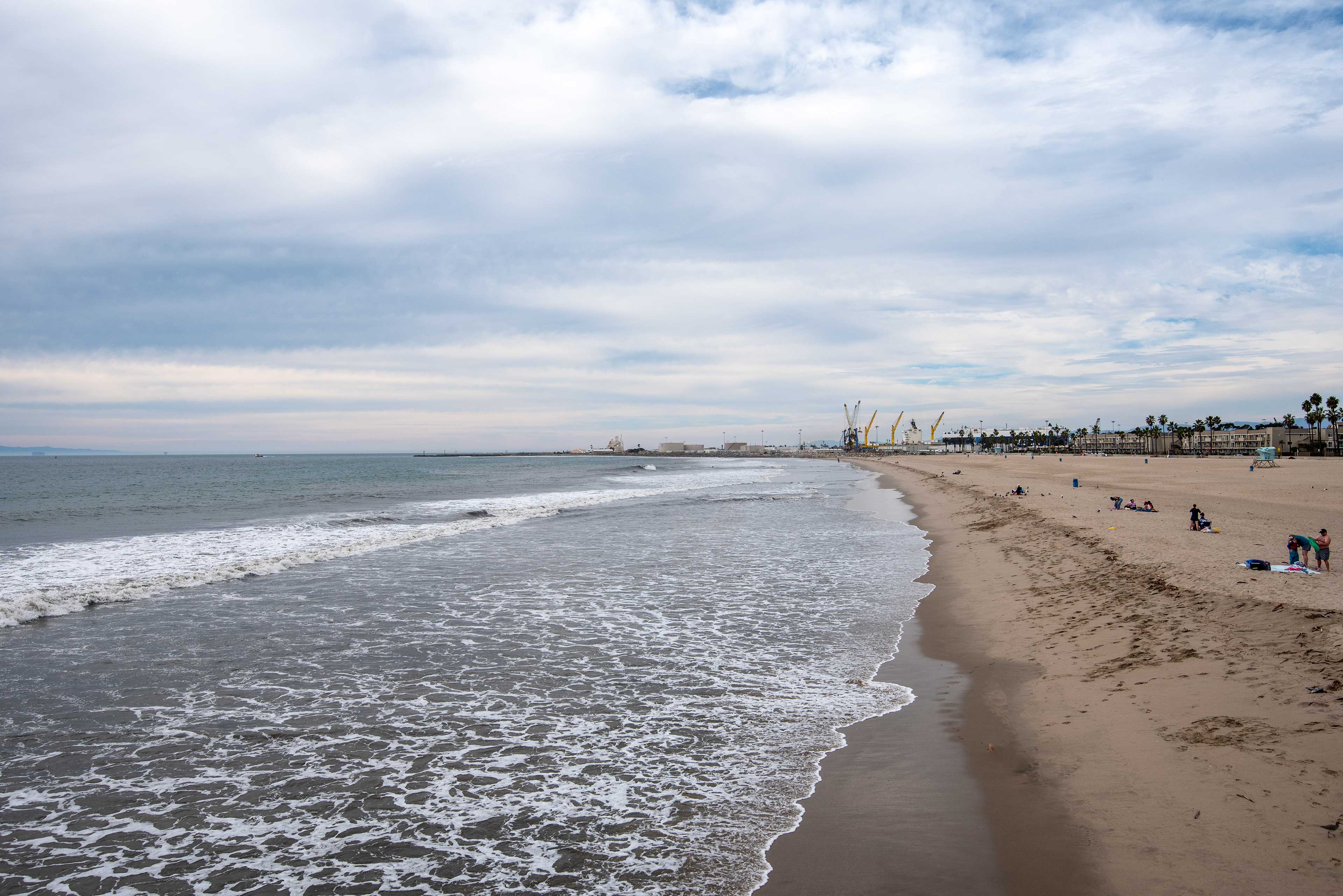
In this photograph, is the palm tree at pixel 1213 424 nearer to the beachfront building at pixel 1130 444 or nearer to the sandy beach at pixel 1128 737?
the beachfront building at pixel 1130 444

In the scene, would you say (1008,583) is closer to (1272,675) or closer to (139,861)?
(1272,675)

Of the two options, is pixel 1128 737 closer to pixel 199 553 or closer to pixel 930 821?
pixel 930 821

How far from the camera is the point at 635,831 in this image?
201 inches

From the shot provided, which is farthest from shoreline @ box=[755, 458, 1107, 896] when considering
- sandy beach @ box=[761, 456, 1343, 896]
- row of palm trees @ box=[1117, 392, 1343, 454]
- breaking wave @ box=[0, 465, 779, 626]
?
row of palm trees @ box=[1117, 392, 1343, 454]

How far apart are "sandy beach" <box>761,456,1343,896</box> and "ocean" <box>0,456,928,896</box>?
0.71m

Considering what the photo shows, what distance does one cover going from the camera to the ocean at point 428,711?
16.0 feet

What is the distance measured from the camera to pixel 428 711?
770cm

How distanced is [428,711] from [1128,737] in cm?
713

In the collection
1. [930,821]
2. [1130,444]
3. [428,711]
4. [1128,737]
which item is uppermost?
[1130,444]

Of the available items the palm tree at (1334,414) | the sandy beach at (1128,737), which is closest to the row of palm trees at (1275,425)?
the palm tree at (1334,414)

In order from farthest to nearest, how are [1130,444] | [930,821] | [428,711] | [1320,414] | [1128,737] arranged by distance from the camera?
[1130,444]
[1320,414]
[428,711]
[1128,737]
[930,821]

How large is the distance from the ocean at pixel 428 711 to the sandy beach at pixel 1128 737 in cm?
71

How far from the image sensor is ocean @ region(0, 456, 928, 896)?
4891 millimetres

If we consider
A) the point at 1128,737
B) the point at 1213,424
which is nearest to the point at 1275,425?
the point at 1213,424
